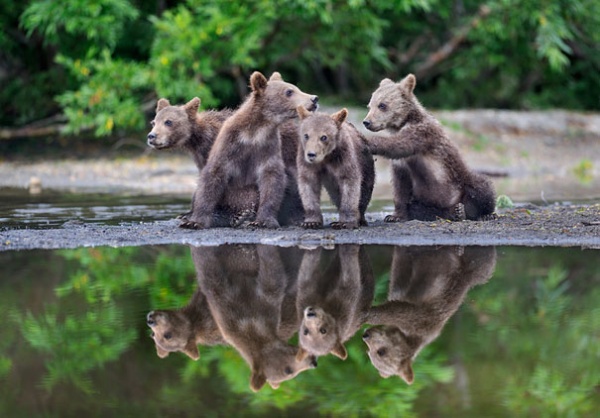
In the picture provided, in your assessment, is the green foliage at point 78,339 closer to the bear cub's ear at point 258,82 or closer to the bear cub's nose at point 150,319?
the bear cub's nose at point 150,319

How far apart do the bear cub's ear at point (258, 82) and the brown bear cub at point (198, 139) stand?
76 cm

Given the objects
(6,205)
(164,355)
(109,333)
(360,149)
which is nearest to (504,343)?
(164,355)

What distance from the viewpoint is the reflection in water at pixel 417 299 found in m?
4.87

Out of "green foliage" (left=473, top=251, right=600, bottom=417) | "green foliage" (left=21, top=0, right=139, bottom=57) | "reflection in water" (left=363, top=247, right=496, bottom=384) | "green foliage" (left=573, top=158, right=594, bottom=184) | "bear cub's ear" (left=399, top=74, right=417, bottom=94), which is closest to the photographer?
"green foliage" (left=473, top=251, right=600, bottom=417)

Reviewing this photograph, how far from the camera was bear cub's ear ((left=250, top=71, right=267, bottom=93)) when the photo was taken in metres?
9.41

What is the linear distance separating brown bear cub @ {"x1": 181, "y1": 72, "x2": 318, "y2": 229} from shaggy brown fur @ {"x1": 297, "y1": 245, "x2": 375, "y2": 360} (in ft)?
4.51

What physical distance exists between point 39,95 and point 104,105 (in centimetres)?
300

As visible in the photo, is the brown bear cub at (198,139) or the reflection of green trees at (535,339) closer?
the reflection of green trees at (535,339)

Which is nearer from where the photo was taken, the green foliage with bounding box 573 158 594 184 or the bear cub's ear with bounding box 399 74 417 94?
the bear cub's ear with bounding box 399 74 417 94

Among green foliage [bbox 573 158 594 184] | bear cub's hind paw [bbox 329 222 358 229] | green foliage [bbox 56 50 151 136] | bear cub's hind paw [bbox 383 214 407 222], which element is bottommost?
green foliage [bbox 573 158 594 184]

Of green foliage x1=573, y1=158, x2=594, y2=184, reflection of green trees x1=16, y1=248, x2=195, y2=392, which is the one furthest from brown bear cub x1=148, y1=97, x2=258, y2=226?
green foliage x1=573, y1=158, x2=594, y2=184

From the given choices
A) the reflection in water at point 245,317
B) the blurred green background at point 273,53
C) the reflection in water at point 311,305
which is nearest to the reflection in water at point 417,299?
the reflection in water at point 311,305

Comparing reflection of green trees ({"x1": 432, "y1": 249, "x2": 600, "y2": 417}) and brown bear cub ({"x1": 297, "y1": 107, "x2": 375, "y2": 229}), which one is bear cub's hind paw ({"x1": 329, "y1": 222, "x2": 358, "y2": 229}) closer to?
brown bear cub ({"x1": 297, "y1": 107, "x2": 375, "y2": 229})

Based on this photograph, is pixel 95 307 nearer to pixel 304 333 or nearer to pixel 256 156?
pixel 304 333
